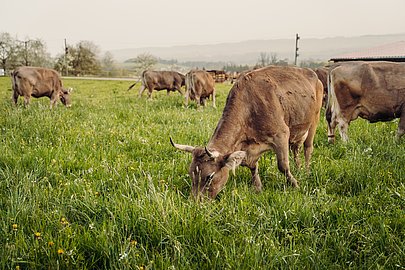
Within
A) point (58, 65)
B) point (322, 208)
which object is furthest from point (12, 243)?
point (58, 65)

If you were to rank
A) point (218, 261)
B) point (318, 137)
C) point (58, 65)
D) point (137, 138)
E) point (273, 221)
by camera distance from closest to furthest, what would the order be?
point (218, 261) < point (273, 221) < point (137, 138) < point (318, 137) < point (58, 65)

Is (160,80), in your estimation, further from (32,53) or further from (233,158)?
(32,53)

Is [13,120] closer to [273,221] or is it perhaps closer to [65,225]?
[65,225]

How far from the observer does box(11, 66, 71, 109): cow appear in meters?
12.4

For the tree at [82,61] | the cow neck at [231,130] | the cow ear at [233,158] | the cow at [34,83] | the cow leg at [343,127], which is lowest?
the cow leg at [343,127]

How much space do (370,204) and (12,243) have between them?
11.0 feet

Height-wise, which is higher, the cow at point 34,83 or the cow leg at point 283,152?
the cow at point 34,83

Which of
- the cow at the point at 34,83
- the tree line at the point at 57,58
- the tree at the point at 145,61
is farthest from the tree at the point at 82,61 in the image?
the cow at the point at 34,83

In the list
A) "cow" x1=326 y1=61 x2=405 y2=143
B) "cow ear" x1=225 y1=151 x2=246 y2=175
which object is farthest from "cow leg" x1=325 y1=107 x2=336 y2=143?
"cow ear" x1=225 y1=151 x2=246 y2=175

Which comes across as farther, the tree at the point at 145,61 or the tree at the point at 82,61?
the tree at the point at 145,61

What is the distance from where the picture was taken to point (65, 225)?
9.40 feet

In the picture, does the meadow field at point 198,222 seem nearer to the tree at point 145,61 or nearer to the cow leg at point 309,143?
the cow leg at point 309,143

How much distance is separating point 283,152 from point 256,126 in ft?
1.65

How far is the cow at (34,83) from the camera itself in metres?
12.4
